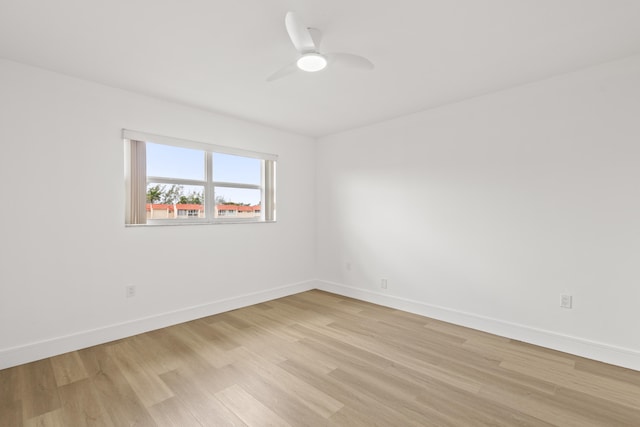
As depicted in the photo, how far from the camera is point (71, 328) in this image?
2594 mm

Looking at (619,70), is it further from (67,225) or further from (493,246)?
(67,225)

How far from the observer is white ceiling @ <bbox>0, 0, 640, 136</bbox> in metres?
1.75

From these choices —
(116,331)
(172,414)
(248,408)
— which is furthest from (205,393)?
(116,331)

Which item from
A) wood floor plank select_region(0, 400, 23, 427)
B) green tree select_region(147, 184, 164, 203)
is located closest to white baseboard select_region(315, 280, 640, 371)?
green tree select_region(147, 184, 164, 203)

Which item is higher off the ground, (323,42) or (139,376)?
(323,42)

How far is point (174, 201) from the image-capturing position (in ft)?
11.0

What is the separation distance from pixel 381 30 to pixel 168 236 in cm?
279

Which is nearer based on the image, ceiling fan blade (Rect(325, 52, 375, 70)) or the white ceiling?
the white ceiling

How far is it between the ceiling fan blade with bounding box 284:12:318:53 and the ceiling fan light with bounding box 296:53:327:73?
37 millimetres

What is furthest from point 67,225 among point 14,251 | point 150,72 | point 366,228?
point 366,228

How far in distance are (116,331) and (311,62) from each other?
2.93m

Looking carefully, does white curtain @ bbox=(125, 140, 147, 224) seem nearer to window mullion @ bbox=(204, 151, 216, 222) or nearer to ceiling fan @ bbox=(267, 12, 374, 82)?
window mullion @ bbox=(204, 151, 216, 222)

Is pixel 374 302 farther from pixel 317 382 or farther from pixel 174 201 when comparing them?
pixel 174 201

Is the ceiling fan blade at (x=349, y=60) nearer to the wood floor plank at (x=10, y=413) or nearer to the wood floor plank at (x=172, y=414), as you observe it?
the wood floor plank at (x=172, y=414)
